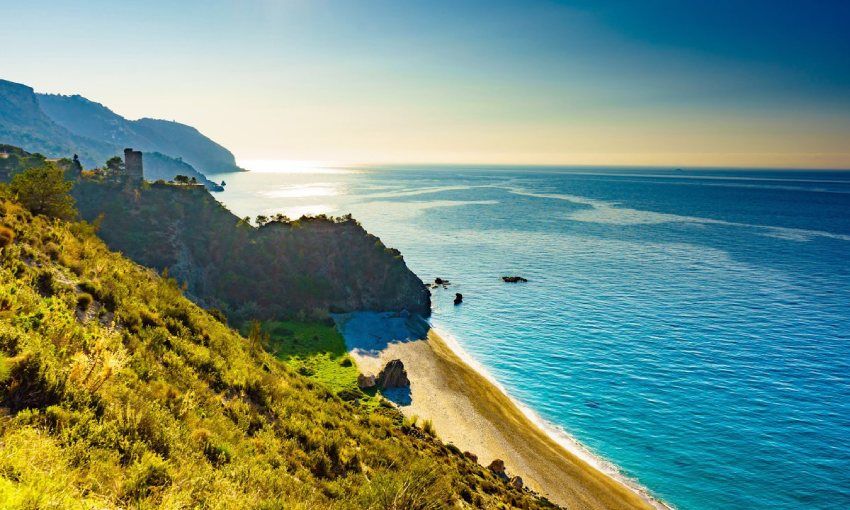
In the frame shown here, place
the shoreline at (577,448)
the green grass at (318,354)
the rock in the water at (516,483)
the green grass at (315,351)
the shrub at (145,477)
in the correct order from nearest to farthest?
1. the shrub at (145,477)
2. the rock in the water at (516,483)
3. the shoreline at (577,448)
4. the green grass at (318,354)
5. the green grass at (315,351)

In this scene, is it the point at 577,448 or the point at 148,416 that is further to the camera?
the point at 577,448

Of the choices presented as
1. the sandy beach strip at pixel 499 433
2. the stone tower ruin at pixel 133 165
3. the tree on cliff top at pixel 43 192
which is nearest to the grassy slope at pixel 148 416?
the tree on cliff top at pixel 43 192

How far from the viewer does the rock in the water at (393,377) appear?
39.0 metres

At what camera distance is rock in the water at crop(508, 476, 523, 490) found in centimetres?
Answer: 2610

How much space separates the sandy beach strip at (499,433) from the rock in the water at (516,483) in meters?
1.67

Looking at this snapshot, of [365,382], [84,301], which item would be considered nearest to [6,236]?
[84,301]

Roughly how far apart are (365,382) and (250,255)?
112 feet

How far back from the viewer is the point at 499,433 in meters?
34.5

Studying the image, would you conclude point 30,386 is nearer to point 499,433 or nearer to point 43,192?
point 43,192

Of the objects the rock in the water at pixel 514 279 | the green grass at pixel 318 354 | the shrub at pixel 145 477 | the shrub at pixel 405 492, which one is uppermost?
the shrub at pixel 145 477

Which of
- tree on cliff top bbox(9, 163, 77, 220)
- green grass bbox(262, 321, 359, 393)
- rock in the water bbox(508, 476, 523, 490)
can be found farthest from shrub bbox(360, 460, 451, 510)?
tree on cliff top bbox(9, 163, 77, 220)

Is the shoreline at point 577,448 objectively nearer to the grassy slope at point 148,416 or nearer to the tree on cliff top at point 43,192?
the grassy slope at point 148,416

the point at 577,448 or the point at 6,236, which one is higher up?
the point at 6,236

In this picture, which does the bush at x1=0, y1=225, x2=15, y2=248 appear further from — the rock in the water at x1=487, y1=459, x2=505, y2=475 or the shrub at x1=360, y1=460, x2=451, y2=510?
the rock in the water at x1=487, y1=459, x2=505, y2=475
